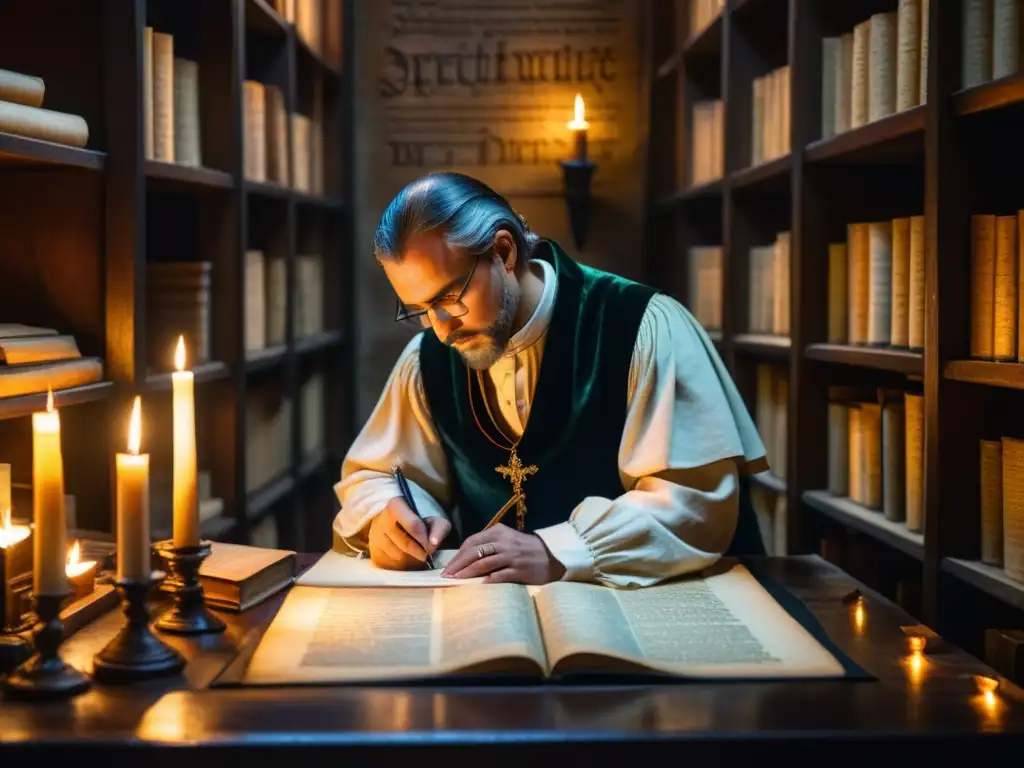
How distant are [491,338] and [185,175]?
96cm

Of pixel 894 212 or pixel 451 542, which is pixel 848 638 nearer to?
pixel 451 542

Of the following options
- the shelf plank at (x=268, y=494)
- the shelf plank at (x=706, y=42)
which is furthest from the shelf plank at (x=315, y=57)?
the shelf plank at (x=268, y=494)

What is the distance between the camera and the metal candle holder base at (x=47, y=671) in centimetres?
136

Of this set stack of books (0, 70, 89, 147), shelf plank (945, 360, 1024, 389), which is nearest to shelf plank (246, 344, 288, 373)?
stack of books (0, 70, 89, 147)

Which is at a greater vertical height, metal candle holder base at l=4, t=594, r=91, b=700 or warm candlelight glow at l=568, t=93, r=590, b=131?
warm candlelight glow at l=568, t=93, r=590, b=131

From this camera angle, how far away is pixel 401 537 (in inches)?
79.7

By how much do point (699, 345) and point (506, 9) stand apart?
326 centimetres

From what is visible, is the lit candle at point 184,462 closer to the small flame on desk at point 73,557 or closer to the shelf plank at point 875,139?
the small flame on desk at point 73,557

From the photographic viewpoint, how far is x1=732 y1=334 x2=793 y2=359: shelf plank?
133 inches

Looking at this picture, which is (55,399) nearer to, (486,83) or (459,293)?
(459,293)

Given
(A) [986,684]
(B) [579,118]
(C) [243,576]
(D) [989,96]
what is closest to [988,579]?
(A) [986,684]

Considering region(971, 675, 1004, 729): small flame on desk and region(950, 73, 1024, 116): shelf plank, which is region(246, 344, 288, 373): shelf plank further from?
region(971, 675, 1004, 729): small flame on desk

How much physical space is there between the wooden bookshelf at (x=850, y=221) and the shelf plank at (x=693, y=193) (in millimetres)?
20

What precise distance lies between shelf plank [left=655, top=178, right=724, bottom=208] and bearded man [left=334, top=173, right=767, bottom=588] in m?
1.68
